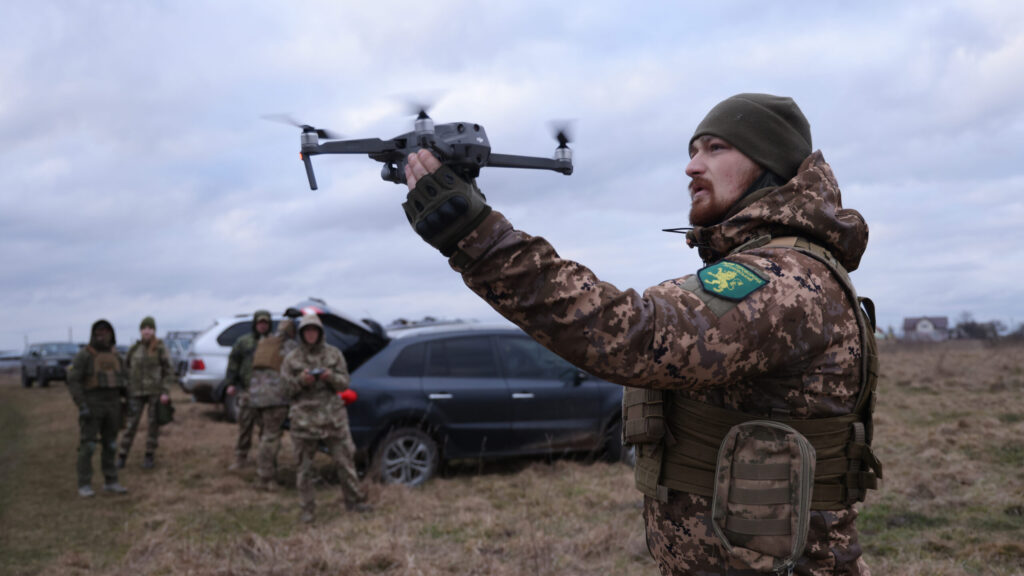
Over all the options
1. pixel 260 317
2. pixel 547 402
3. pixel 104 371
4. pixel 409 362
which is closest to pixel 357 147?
pixel 409 362

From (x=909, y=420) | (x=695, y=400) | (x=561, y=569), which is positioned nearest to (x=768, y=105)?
(x=695, y=400)

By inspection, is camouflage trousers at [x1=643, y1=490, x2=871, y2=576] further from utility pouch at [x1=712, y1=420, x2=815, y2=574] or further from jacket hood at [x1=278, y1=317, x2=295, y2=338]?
jacket hood at [x1=278, y1=317, x2=295, y2=338]

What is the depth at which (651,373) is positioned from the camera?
149cm

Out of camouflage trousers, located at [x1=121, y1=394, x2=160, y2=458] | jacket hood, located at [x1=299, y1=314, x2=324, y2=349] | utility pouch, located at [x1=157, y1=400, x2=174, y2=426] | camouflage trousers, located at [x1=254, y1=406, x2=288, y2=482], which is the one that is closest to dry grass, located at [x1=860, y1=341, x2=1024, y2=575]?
jacket hood, located at [x1=299, y1=314, x2=324, y2=349]

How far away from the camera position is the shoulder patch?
156 centimetres

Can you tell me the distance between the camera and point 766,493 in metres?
1.77

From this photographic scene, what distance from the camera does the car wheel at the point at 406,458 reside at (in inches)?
312

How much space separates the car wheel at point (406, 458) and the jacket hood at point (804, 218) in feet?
21.1

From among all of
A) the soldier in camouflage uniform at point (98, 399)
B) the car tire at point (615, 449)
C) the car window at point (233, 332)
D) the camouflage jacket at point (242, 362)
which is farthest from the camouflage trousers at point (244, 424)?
the car tire at point (615, 449)

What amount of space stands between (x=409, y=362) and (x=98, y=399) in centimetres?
375

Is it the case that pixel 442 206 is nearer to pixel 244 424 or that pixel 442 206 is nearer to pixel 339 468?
pixel 339 468

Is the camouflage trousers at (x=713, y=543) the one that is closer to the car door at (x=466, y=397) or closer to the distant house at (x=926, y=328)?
the car door at (x=466, y=397)

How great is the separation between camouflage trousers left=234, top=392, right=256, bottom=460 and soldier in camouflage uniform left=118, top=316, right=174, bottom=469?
1280mm

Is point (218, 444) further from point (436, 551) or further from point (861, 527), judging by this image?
point (861, 527)
